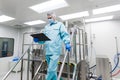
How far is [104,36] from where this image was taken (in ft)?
17.4

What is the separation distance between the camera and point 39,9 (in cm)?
395

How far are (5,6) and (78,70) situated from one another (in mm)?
3081

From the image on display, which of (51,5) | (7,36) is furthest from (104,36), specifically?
(7,36)

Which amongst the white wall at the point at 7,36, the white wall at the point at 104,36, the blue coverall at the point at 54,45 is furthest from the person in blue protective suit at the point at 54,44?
the white wall at the point at 7,36

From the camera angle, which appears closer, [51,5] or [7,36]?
[51,5]

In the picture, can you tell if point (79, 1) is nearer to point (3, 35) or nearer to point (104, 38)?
point (104, 38)

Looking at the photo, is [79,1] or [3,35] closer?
[79,1]

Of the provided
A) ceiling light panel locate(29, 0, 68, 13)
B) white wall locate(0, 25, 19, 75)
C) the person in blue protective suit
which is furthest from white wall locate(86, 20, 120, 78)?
white wall locate(0, 25, 19, 75)

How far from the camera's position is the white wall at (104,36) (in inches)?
199

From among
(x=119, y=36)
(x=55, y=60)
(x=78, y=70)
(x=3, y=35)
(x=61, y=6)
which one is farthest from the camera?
(x=3, y=35)

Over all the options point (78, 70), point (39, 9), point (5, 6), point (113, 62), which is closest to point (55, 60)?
point (78, 70)

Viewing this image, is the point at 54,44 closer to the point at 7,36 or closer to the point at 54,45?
the point at 54,45

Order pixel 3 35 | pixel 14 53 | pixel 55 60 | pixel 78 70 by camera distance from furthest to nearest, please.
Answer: pixel 14 53
pixel 3 35
pixel 78 70
pixel 55 60

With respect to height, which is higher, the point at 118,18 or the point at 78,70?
the point at 118,18
